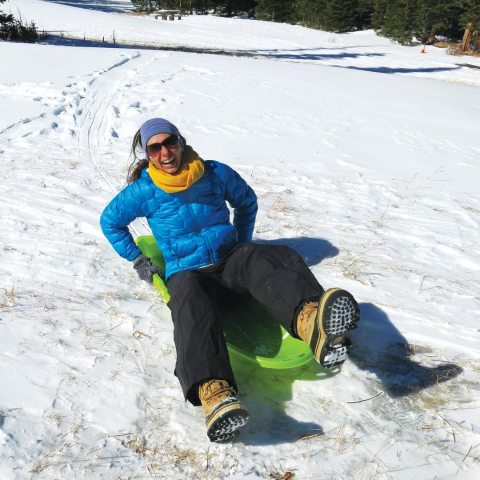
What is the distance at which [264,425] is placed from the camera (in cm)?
225

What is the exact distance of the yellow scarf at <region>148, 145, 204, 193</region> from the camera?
2.74 metres

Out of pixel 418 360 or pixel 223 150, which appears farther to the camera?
pixel 223 150

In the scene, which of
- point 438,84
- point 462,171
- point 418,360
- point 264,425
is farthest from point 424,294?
point 438,84

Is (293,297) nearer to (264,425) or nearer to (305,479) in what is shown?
(264,425)

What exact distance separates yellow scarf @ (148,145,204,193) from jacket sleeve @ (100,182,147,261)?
0.17 metres

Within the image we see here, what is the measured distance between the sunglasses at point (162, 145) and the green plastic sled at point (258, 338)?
73 centimetres

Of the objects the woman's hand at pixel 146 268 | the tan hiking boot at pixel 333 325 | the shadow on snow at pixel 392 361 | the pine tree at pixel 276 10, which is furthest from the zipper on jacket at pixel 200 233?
the pine tree at pixel 276 10

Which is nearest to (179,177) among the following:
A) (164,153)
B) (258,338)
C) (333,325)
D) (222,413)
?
(164,153)

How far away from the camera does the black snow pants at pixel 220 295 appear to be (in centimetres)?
214

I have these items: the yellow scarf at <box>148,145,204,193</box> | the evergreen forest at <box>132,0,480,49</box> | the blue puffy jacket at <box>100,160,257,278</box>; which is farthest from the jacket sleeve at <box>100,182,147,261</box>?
the evergreen forest at <box>132,0,480,49</box>

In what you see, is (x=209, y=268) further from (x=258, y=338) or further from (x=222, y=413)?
(x=222, y=413)

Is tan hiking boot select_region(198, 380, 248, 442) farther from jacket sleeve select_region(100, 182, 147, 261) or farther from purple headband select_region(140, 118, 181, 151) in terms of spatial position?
purple headband select_region(140, 118, 181, 151)

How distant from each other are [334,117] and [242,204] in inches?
215

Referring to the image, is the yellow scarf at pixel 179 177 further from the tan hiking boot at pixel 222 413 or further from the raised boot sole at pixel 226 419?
the raised boot sole at pixel 226 419
